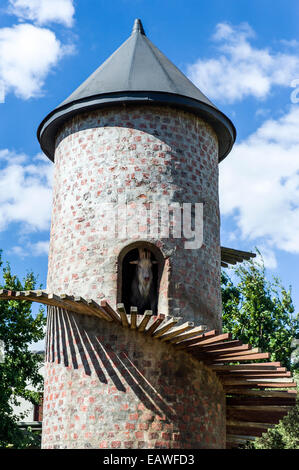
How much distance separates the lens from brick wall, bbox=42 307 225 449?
11.4 m

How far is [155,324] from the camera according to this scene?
11.3 meters

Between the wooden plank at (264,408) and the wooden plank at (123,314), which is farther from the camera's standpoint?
the wooden plank at (264,408)

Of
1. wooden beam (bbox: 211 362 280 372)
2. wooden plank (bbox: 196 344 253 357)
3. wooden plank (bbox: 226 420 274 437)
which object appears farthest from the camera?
wooden plank (bbox: 226 420 274 437)

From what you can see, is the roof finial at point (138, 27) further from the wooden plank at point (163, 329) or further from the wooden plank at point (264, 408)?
the wooden plank at point (264, 408)

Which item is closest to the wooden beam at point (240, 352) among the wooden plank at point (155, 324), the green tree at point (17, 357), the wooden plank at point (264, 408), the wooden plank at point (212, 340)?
the wooden plank at point (212, 340)

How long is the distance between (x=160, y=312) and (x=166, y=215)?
1.88m

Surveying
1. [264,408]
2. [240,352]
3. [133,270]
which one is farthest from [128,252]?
[264,408]

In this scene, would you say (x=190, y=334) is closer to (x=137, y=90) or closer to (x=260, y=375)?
(x=260, y=375)

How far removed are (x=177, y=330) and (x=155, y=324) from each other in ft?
1.30

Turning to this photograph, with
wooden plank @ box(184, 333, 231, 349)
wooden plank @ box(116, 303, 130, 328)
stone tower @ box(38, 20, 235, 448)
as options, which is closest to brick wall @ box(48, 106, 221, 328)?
stone tower @ box(38, 20, 235, 448)

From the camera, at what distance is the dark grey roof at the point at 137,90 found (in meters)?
13.4

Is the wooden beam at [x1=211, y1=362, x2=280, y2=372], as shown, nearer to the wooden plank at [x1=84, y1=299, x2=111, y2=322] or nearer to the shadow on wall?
the shadow on wall

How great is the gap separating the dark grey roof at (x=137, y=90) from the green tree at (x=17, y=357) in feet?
32.4

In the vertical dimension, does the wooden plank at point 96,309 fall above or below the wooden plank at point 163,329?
above
